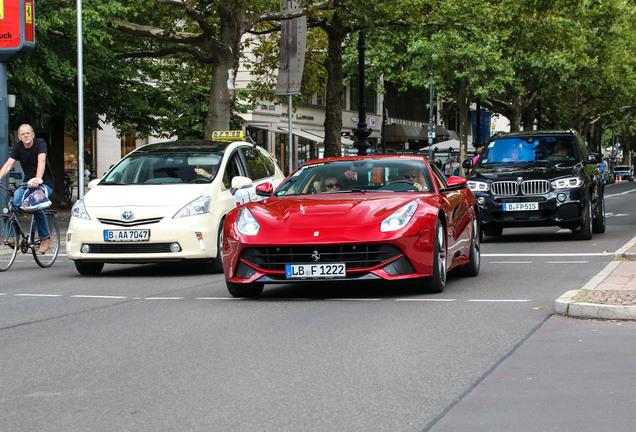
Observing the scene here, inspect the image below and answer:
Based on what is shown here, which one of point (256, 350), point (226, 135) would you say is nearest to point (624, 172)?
point (226, 135)

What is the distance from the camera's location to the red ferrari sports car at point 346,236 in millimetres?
9555

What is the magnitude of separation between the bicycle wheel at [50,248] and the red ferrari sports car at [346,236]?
4762 millimetres

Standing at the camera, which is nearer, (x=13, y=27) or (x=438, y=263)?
(x=438, y=263)

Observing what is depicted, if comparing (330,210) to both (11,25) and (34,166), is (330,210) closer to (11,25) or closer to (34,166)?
(34,166)

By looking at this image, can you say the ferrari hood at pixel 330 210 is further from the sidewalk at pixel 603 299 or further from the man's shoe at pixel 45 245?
the man's shoe at pixel 45 245

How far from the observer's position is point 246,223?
32.8 ft

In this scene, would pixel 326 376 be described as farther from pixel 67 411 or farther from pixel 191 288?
pixel 191 288

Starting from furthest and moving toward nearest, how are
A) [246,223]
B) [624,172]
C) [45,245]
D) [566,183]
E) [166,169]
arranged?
[624,172] → [566,183] → [45,245] → [166,169] → [246,223]

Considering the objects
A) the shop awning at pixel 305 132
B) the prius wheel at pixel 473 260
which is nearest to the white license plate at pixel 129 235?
the prius wheel at pixel 473 260

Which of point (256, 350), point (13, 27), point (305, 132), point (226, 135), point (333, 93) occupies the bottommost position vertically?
point (256, 350)

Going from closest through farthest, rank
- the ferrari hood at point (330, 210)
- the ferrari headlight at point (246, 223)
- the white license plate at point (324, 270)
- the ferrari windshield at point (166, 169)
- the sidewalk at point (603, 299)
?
the sidewalk at point (603, 299)
the white license plate at point (324, 270)
the ferrari hood at point (330, 210)
the ferrari headlight at point (246, 223)
the ferrari windshield at point (166, 169)

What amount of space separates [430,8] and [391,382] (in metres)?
26.4

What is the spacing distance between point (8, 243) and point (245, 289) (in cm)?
523

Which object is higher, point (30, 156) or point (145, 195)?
point (30, 156)
